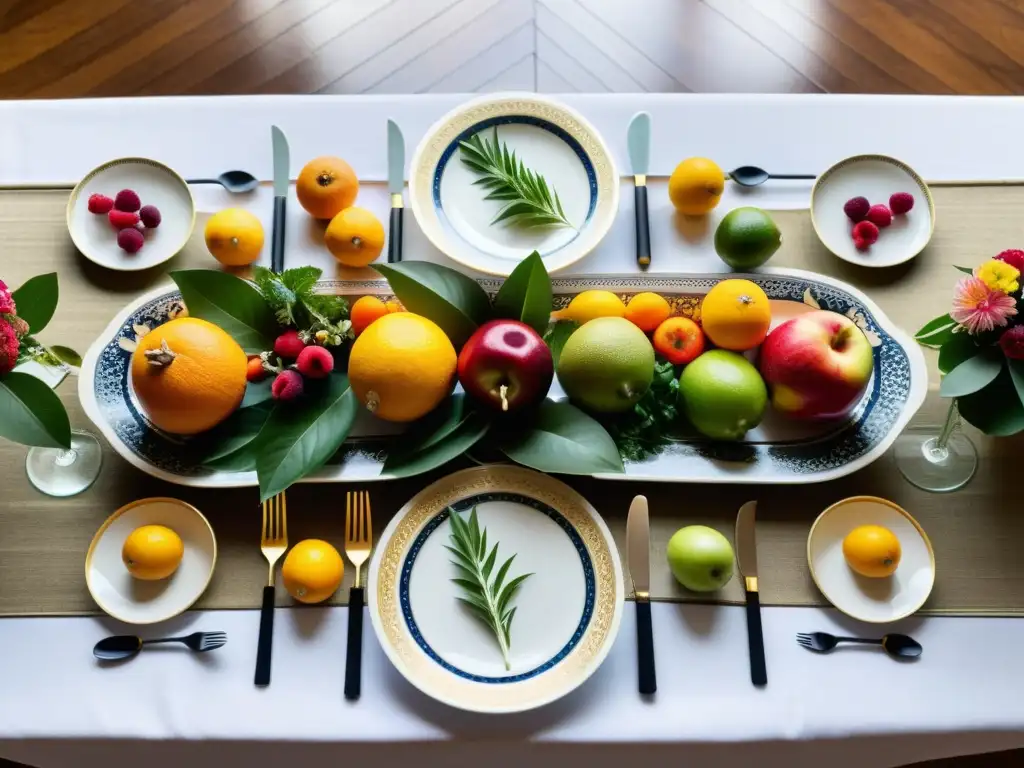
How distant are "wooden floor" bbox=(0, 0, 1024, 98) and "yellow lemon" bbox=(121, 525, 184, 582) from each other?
97 centimetres

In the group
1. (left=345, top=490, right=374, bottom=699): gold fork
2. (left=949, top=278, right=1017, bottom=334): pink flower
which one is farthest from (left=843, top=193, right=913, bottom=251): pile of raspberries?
(left=345, top=490, right=374, bottom=699): gold fork

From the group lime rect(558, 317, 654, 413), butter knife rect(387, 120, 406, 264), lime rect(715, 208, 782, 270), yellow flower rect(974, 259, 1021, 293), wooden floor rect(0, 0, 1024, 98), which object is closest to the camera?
yellow flower rect(974, 259, 1021, 293)

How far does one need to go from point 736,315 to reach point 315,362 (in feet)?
1.57

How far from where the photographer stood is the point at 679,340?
2.95ft

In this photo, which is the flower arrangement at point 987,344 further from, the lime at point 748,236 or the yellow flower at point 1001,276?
the lime at point 748,236

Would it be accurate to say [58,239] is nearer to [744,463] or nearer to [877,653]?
[744,463]

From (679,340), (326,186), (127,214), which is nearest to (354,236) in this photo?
(326,186)

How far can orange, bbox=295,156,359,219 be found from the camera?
97 cm

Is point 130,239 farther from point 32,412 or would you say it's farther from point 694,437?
point 694,437

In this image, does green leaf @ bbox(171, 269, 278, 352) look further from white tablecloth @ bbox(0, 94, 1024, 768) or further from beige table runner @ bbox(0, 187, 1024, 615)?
white tablecloth @ bbox(0, 94, 1024, 768)

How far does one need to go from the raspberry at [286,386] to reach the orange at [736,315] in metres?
0.47

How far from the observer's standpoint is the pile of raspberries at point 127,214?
3.24 ft

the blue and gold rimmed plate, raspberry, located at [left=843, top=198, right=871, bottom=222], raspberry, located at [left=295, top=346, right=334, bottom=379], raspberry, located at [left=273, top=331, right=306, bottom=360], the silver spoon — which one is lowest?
the blue and gold rimmed plate

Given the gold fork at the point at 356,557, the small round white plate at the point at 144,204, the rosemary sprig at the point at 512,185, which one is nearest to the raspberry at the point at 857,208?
the rosemary sprig at the point at 512,185
